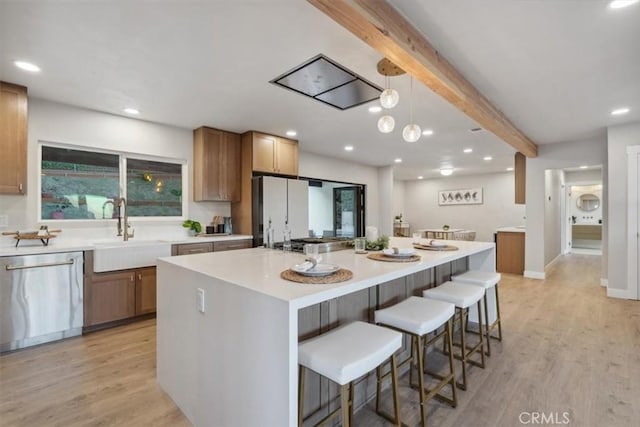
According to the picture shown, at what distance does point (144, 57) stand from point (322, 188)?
4.20 m

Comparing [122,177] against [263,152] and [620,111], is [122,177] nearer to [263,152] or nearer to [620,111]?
[263,152]

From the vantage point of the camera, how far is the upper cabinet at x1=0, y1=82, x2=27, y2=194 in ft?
8.92

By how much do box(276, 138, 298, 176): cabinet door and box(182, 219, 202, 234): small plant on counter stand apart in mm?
1398

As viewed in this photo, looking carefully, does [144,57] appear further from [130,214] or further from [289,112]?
[130,214]

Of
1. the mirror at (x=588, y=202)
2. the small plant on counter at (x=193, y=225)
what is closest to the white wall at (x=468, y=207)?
the mirror at (x=588, y=202)

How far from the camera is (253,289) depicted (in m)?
1.23

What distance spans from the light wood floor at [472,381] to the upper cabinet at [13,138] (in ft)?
5.09

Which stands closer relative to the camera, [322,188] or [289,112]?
[289,112]

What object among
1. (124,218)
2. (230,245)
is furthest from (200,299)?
(124,218)

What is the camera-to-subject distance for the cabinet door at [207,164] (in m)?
4.09

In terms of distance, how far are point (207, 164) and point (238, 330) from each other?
328cm

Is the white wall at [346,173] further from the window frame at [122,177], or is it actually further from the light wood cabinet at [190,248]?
the light wood cabinet at [190,248]

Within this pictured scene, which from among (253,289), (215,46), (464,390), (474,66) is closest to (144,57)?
(215,46)

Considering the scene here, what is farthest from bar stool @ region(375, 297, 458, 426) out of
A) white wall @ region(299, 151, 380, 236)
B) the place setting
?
white wall @ region(299, 151, 380, 236)
